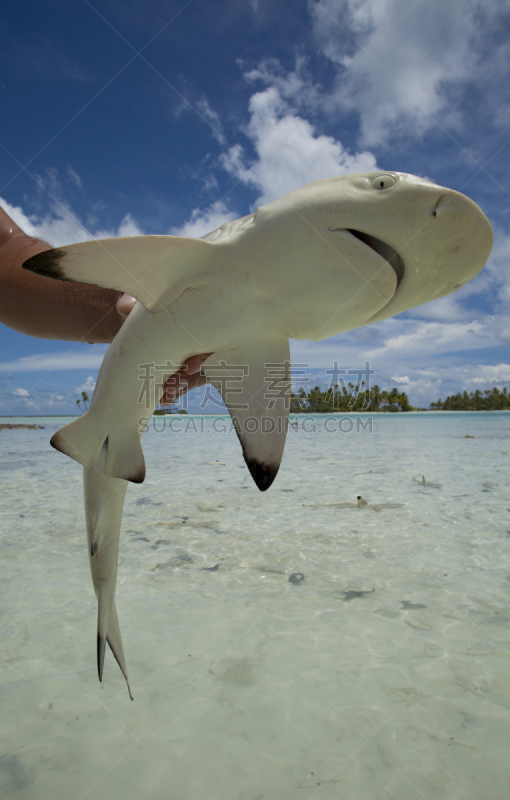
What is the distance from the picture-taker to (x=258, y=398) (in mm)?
1995

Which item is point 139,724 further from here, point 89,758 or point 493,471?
point 493,471

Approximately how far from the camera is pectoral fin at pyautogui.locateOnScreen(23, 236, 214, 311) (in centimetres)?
151

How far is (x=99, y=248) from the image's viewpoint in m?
1.51

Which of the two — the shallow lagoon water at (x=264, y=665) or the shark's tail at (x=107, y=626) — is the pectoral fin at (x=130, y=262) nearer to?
the shark's tail at (x=107, y=626)

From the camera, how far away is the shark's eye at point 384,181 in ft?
4.51

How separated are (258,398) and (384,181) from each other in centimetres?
108

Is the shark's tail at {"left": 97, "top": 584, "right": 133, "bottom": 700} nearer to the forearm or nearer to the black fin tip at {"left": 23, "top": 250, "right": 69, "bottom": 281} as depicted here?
the forearm

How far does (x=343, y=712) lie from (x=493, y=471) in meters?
9.85

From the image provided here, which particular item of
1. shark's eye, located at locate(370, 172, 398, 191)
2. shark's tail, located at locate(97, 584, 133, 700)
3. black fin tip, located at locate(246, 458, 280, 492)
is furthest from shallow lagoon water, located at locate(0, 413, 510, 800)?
shark's eye, located at locate(370, 172, 398, 191)

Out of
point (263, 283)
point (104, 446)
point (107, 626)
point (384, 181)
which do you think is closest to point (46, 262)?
point (263, 283)

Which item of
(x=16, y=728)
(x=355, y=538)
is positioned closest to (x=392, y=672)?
(x=16, y=728)

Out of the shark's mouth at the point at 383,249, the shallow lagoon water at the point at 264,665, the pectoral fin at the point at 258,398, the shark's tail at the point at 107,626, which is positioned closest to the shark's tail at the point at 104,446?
the pectoral fin at the point at 258,398

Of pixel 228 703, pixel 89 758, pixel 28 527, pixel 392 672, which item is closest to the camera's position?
pixel 89 758

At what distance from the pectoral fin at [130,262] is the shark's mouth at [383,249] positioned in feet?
1.94
